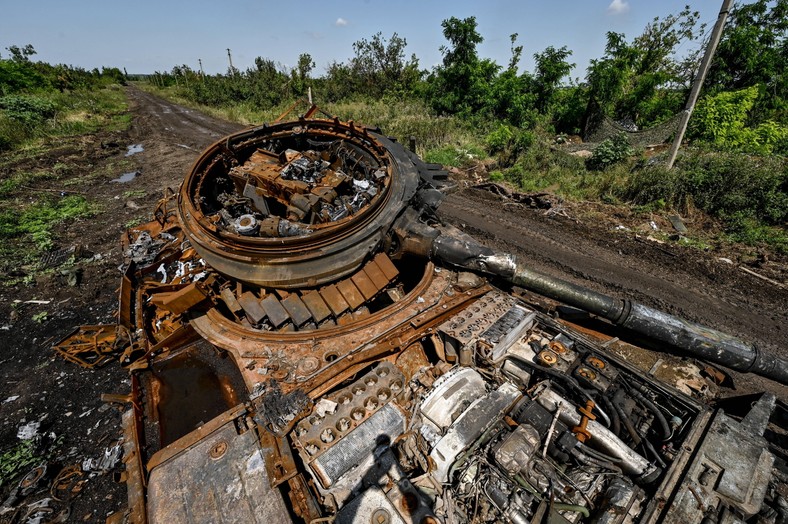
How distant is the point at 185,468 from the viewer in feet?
9.92

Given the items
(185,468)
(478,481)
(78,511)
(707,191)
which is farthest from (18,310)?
(707,191)

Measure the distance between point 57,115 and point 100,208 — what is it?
21701 millimetres

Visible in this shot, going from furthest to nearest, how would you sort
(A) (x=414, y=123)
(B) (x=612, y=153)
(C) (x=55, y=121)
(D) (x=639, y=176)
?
(C) (x=55, y=121) → (A) (x=414, y=123) → (B) (x=612, y=153) → (D) (x=639, y=176)

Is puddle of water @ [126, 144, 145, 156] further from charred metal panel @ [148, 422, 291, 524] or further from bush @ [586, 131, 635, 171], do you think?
bush @ [586, 131, 635, 171]

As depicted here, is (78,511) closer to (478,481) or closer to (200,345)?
(200,345)

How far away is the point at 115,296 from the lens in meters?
8.23

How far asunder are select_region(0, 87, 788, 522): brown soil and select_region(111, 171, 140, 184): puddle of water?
0.47 m

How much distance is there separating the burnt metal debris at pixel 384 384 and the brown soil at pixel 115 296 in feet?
3.73

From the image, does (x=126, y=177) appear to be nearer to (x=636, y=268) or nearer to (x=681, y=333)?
(x=681, y=333)

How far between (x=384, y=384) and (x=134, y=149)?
23.6 meters

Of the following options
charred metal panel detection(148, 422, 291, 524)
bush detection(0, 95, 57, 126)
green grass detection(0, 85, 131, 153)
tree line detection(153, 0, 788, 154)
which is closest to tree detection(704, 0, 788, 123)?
tree line detection(153, 0, 788, 154)

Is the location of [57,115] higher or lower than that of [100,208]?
higher

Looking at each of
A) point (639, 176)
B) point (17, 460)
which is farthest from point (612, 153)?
point (17, 460)

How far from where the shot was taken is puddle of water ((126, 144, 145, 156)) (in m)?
19.1
